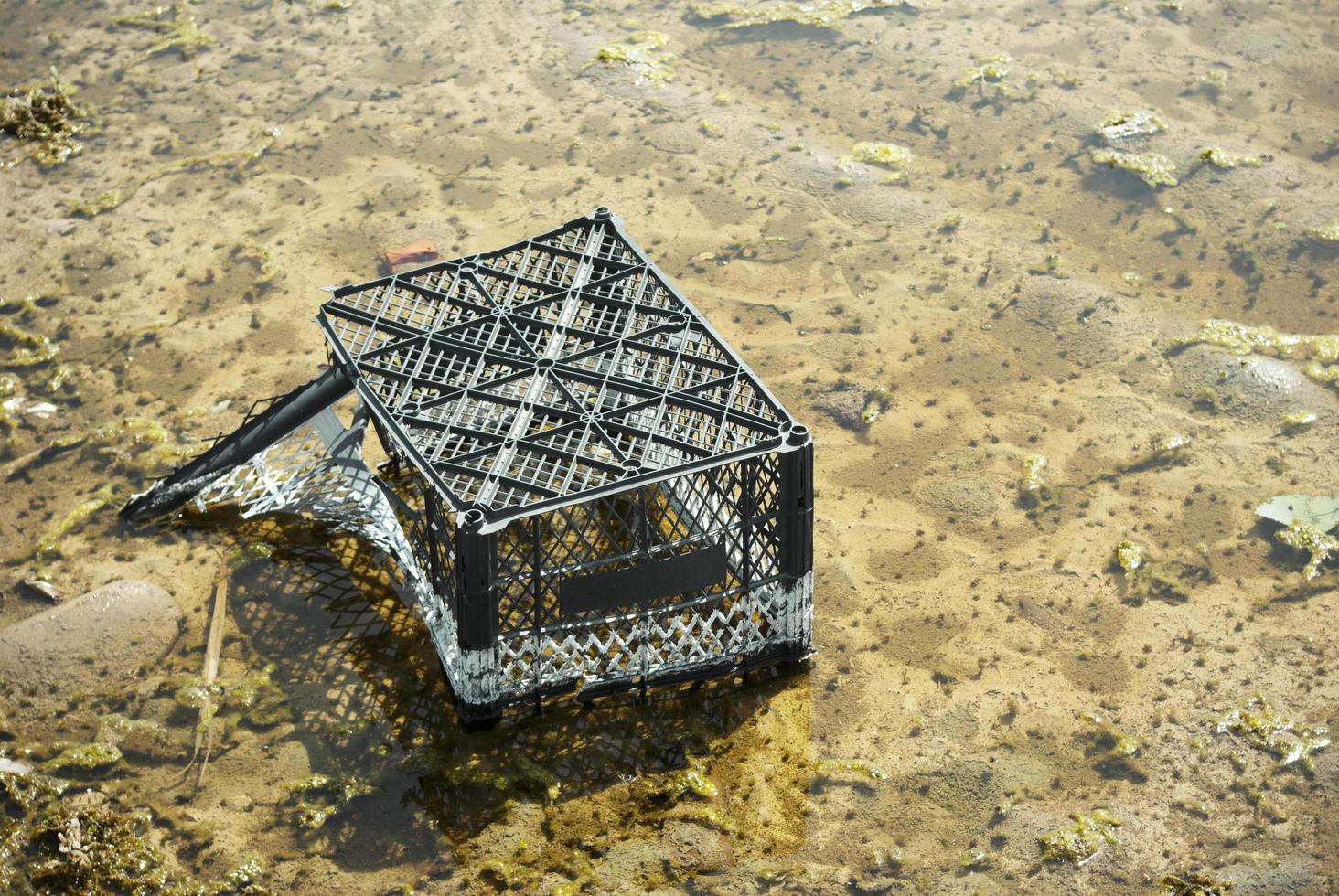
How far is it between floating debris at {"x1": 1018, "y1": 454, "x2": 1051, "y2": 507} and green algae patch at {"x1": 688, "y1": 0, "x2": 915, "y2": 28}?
6.89 m

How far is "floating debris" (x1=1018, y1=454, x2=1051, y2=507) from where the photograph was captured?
1098 centimetres

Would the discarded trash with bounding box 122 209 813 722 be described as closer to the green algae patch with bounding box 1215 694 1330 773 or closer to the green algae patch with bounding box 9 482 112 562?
the green algae patch with bounding box 9 482 112 562

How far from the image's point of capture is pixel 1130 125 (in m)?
14.9

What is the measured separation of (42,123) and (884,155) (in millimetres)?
7678

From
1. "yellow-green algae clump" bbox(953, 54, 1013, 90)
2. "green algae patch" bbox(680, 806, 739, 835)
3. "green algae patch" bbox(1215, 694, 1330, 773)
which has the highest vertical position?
"yellow-green algae clump" bbox(953, 54, 1013, 90)

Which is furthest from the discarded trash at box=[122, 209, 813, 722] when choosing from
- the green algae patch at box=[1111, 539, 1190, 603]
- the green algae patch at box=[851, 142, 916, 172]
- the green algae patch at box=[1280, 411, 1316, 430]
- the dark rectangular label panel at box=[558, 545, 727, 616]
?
the green algae patch at box=[851, 142, 916, 172]

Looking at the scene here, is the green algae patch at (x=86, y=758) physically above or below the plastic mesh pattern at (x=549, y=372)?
below

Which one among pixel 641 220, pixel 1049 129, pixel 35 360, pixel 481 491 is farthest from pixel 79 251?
pixel 1049 129

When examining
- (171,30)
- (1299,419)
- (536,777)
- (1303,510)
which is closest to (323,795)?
(536,777)

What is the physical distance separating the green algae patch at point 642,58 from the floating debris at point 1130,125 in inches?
161

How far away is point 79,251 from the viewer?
524 inches

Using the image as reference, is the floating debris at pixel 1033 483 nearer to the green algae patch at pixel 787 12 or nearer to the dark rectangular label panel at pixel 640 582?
the dark rectangular label panel at pixel 640 582

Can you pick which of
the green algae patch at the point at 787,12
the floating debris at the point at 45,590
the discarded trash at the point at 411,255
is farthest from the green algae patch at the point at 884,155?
the floating debris at the point at 45,590

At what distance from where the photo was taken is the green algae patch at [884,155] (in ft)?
47.5
